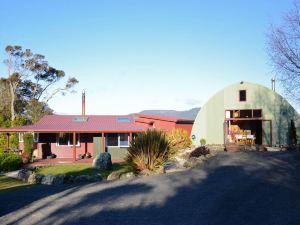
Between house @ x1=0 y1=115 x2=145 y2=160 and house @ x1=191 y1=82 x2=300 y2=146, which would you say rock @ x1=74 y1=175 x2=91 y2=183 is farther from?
house @ x1=191 y1=82 x2=300 y2=146

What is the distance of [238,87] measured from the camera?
29219mm

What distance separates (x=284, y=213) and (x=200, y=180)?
4.29m

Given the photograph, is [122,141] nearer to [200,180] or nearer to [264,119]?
[264,119]

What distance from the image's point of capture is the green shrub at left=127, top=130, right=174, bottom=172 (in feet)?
49.0

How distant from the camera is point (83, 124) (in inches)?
1194

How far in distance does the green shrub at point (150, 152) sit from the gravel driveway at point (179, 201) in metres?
2.06

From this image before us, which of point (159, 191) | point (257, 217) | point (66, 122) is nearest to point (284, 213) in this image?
point (257, 217)

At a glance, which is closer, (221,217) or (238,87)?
(221,217)

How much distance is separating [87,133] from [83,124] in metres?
0.84

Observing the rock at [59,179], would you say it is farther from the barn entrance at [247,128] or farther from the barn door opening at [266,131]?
the barn door opening at [266,131]

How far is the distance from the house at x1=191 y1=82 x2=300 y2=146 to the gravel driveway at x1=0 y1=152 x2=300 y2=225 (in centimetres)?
1576

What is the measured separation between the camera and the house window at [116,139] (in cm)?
2988

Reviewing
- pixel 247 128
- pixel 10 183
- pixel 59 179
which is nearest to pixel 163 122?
pixel 247 128

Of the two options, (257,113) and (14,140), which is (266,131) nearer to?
(257,113)
